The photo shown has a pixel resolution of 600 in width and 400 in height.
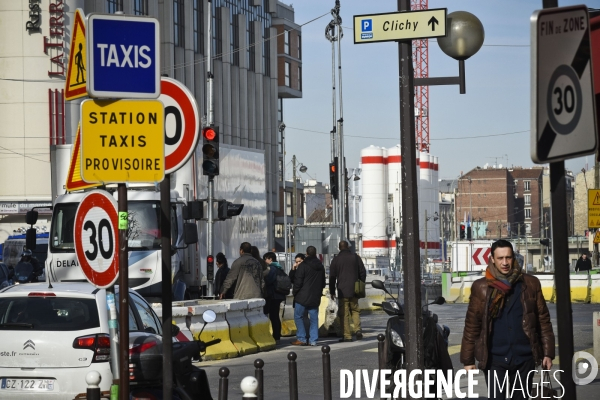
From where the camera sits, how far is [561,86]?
17.0 feet

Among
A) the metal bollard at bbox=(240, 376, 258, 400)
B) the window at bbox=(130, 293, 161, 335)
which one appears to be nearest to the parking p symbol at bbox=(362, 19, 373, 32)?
the window at bbox=(130, 293, 161, 335)

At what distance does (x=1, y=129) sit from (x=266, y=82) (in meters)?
34.0

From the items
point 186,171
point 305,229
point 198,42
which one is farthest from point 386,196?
point 186,171

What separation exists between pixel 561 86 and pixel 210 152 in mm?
16208

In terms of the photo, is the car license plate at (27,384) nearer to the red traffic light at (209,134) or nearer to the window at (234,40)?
the red traffic light at (209,134)

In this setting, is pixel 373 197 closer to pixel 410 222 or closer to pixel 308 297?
pixel 308 297

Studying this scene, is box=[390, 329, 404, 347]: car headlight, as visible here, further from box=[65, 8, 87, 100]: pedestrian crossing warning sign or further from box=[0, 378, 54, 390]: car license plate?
box=[65, 8, 87, 100]: pedestrian crossing warning sign

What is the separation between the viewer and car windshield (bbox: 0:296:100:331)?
9.45m

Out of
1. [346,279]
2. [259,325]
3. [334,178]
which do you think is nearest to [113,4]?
[334,178]

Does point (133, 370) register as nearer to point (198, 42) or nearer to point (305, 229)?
point (305, 229)

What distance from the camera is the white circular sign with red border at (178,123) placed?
26.0 feet

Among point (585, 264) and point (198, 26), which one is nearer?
point (585, 264)

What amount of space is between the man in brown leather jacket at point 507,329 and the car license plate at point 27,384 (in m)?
3.42

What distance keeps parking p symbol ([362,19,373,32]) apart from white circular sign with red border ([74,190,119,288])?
8.46 feet
